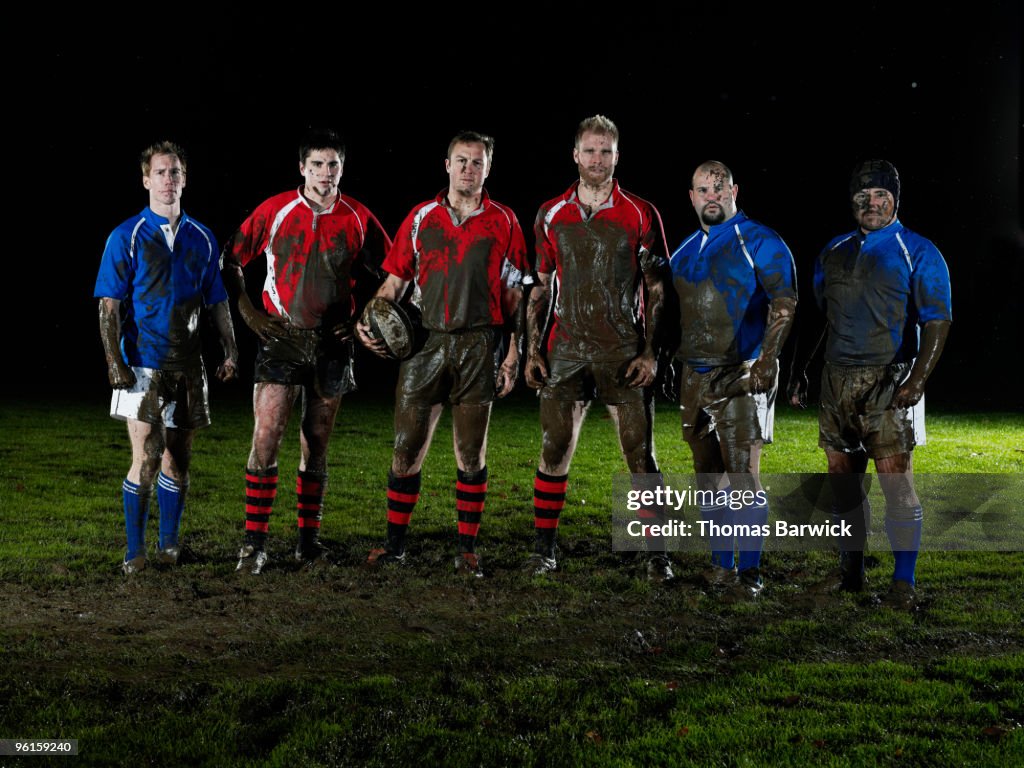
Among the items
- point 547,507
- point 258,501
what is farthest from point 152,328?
point 547,507

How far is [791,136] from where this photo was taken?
33.8m

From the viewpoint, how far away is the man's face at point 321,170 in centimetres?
585

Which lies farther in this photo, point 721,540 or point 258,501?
point 258,501

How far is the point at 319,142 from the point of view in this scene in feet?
19.2

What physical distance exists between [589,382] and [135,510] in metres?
2.68

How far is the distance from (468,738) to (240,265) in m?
3.46

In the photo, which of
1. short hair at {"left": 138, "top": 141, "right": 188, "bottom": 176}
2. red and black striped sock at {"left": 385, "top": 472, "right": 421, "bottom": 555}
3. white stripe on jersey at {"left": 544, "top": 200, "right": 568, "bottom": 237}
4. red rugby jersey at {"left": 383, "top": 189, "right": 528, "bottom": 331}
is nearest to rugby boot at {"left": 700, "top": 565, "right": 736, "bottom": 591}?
red and black striped sock at {"left": 385, "top": 472, "right": 421, "bottom": 555}

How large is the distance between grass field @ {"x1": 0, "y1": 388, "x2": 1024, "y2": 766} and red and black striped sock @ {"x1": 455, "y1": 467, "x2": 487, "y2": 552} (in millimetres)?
239

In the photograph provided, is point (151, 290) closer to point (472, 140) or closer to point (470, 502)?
point (472, 140)

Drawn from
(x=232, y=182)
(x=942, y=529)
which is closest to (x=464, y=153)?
(x=942, y=529)

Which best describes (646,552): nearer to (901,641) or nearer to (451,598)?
(451,598)

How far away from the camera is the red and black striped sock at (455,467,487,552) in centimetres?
587

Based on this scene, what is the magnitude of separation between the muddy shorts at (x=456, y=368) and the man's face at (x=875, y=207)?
2097 millimetres

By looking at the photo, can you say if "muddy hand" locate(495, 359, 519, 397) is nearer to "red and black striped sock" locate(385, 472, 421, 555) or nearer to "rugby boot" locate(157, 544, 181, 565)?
"red and black striped sock" locate(385, 472, 421, 555)
